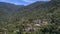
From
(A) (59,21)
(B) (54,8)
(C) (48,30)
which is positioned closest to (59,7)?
(B) (54,8)

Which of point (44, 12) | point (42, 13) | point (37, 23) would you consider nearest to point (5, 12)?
point (42, 13)

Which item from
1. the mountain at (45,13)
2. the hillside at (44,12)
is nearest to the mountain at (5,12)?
the hillside at (44,12)

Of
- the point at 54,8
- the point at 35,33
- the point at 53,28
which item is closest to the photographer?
the point at 35,33

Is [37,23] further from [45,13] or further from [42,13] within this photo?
[42,13]

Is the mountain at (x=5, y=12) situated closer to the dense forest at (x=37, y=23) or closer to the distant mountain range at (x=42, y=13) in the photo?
the distant mountain range at (x=42, y=13)

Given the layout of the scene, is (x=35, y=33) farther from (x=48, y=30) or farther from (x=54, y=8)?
(x=54, y=8)

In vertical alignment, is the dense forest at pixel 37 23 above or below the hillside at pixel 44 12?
below

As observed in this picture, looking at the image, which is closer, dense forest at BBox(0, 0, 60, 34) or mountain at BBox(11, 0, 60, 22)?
dense forest at BBox(0, 0, 60, 34)

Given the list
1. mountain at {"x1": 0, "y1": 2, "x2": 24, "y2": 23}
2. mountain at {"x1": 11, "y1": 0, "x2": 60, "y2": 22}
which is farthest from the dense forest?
mountain at {"x1": 0, "y1": 2, "x2": 24, "y2": 23}

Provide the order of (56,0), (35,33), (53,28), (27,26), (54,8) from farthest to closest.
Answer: (56,0), (54,8), (27,26), (53,28), (35,33)

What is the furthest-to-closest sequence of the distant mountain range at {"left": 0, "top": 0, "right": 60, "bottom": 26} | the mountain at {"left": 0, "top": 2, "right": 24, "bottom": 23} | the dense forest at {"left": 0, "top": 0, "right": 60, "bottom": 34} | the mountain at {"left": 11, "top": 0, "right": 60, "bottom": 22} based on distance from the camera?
the mountain at {"left": 0, "top": 2, "right": 24, "bottom": 23}, the distant mountain range at {"left": 0, "top": 0, "right": 60, "bottom": 26}, the mountain at {"left": 11, "top": 0, "right": 60, "bottom": 22}, the dense forest at {"left": 0, "top": 0, "right": 60, "bottom": 34}

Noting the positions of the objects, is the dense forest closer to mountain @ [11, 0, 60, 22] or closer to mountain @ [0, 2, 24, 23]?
mountain @ [11, 0, 60, 22]
